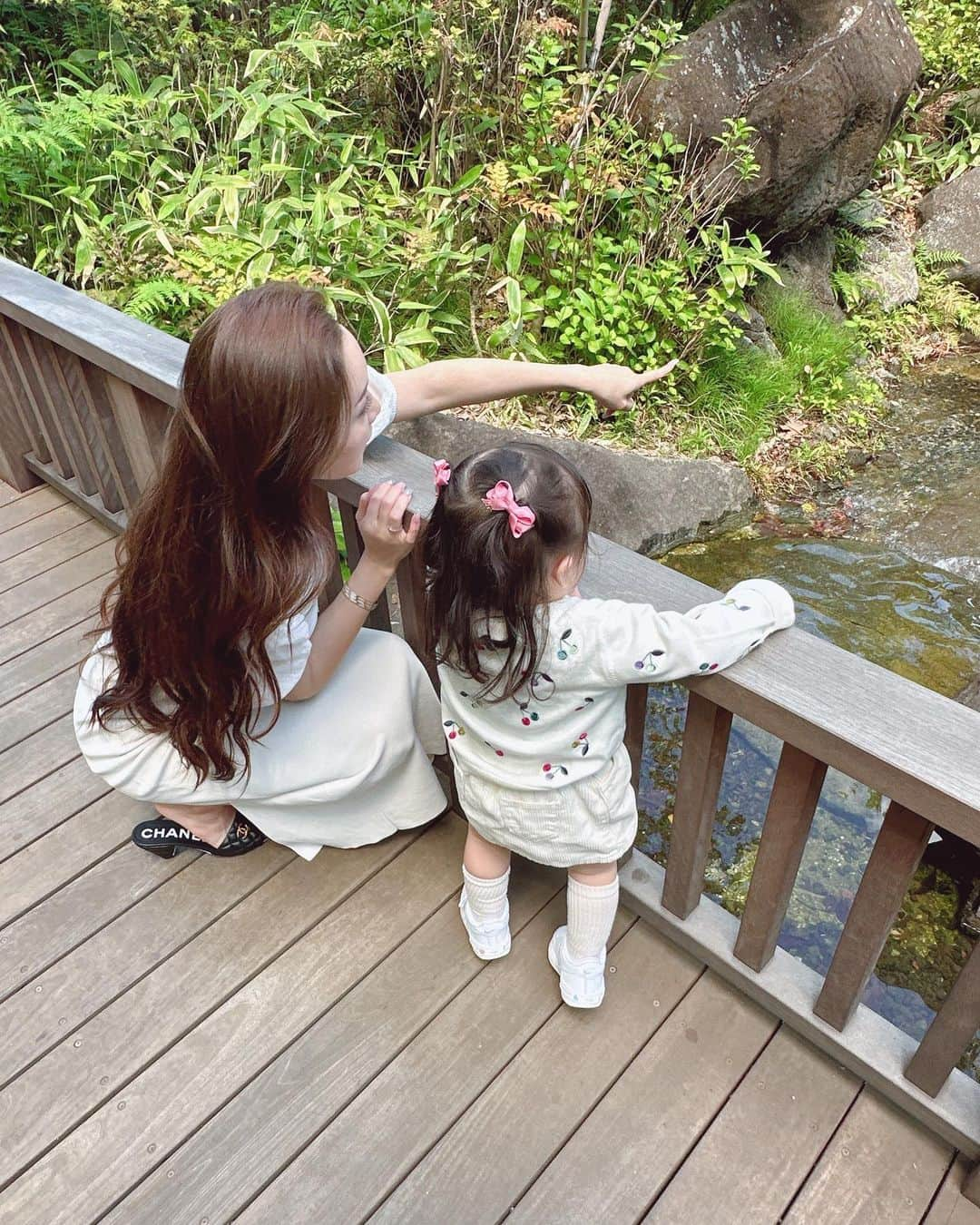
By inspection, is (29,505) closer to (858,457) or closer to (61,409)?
(61,409)

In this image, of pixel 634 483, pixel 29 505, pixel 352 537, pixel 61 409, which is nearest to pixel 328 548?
pixel 352 537

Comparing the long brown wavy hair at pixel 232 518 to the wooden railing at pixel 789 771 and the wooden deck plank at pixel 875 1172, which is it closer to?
the wooden railing at pixel 789 771

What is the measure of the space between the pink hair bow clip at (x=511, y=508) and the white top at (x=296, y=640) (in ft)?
1.48

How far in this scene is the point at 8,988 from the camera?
62.6 inches

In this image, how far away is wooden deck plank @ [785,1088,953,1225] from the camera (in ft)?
4.28

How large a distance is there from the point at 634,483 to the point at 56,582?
2.29 meters

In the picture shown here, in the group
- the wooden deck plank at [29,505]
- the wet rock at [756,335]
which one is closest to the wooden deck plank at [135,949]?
the wooden deck plank at [29,505]

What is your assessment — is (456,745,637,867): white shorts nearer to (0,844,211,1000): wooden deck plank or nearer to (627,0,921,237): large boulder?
(0,844,211,1000): wooden deck plank

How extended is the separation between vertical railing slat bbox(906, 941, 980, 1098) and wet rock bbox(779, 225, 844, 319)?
4.62m

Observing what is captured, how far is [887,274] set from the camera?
18.2 feet

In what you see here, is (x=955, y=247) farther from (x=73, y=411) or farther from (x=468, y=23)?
(x=73, y=411)

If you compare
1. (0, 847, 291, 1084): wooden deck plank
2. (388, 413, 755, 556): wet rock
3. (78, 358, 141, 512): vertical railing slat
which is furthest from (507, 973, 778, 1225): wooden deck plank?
(388, 413, 755, 556): wet rock

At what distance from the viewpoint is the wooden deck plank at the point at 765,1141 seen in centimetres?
132

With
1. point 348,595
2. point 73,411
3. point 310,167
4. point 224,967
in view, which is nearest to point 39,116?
point 310,167
